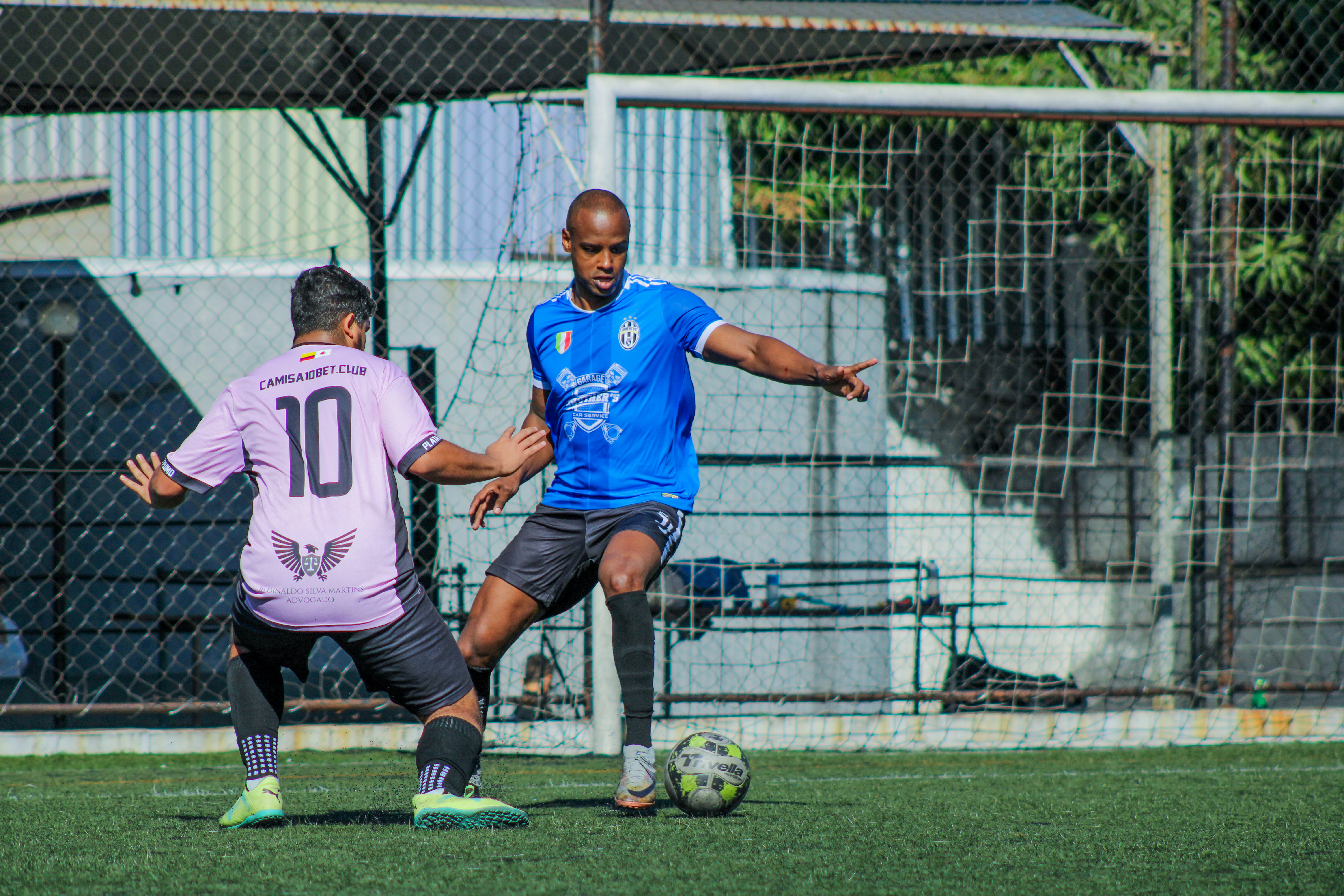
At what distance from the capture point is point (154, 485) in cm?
330

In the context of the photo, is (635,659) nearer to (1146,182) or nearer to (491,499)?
(491,499)

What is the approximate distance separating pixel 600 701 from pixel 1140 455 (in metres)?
8.29

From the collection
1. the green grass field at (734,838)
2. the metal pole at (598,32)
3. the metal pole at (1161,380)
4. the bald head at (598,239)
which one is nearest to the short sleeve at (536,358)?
the bald head at (598,239)

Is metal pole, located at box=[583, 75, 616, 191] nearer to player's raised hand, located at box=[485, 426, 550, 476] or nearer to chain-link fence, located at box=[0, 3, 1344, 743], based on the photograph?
chain-link fence, located at box=[0, 3, 1344, 743]

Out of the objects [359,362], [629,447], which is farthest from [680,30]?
[359,362]

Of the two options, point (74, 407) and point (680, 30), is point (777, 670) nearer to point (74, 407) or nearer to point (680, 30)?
point (680, 30)

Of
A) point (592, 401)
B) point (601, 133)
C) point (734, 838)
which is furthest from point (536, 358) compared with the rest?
point (601, 133)

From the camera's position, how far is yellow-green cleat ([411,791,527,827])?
3.26 metres

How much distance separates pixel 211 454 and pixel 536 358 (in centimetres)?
117

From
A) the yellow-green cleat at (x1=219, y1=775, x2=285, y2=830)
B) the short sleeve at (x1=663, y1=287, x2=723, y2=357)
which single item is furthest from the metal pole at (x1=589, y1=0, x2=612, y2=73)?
the yellow-green cleat at (x1=219, y1=775, x2=285, y2=830)

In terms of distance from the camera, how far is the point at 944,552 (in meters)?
10.1

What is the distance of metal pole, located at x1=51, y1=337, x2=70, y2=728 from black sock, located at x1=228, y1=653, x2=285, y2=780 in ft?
13.8

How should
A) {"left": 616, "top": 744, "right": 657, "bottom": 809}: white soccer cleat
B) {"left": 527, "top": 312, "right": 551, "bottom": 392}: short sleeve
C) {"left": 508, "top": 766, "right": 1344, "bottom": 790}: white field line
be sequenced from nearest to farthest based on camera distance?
{"left": 616, "top": 744, "right": 657, "bottom": 809}: white soccer cleat
{"left": 527, "top": 312, "right": 551, "bottom": 392}: short sleeve
{"left": 508, "top": 766, "right": 1344, "bottom": 790}: white field line

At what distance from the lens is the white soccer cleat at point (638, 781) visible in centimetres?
362
